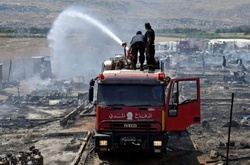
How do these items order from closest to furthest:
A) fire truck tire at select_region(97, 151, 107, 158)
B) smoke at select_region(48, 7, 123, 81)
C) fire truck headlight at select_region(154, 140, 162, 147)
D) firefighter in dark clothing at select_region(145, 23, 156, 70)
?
fire truck headlight at select_region(154, 140, 162, 147) → fire truck tire at select_region(97, 151, 107, 158) → firefighter in dark clothing at select_region(145, 23, 156, 70) → smoke at select_region(48, 7, 123, 81)

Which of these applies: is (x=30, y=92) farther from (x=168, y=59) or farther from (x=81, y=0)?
(x=81, y=0)

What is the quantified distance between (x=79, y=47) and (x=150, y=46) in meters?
39.6

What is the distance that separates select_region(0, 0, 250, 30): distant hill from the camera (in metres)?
112

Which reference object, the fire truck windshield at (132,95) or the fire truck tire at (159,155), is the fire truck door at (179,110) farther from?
the fire truck tire at (159,155)

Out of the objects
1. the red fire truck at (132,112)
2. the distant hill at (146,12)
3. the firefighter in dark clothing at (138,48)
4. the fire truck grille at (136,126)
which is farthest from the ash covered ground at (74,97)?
the distant hill at (146,12)

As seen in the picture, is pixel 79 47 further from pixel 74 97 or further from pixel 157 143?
pixel 157 143

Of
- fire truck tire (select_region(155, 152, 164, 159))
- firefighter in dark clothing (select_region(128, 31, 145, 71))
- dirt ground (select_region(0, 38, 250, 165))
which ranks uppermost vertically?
firefighter in dark clothing (select_region(128, 31, 145, 71))

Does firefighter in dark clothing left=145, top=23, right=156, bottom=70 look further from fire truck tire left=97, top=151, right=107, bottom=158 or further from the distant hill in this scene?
the distant hill

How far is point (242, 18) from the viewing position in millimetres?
141375

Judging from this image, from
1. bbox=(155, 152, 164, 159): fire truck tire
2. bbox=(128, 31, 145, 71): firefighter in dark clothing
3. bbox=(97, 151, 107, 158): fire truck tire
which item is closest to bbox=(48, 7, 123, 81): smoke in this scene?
bbox=(128, 31, 145, 71): firefighter in dark clothing

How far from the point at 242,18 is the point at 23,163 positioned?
136879 mm

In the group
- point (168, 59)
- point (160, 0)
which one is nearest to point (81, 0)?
point (160, 0)

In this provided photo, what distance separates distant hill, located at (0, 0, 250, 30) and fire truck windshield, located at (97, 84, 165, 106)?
88.4 metres

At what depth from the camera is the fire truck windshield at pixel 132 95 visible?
12305mm
